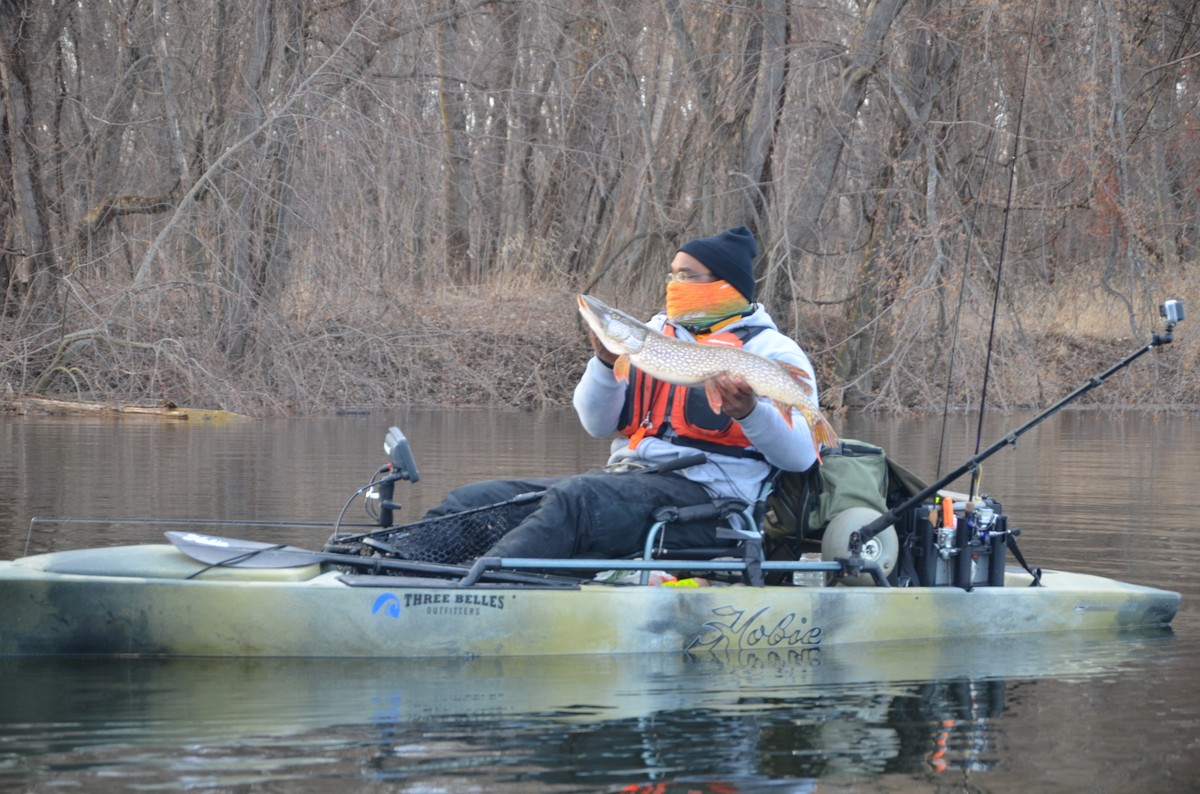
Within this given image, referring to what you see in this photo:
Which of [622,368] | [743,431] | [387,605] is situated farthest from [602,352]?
[387,605]

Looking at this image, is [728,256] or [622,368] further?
[728,256]

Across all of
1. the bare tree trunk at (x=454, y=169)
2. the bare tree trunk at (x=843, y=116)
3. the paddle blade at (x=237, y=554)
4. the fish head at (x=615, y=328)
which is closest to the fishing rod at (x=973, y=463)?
the fish head at (x=615, y=328)

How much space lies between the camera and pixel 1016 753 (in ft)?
15.8

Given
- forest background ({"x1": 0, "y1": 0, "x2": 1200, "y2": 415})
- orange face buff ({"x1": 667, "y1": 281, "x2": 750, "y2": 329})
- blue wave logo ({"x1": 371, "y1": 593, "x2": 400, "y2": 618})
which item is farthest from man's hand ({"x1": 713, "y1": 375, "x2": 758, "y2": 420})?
forest background ({"x1": 0, "y1": 0, "x2": 1200, "y2": 415})

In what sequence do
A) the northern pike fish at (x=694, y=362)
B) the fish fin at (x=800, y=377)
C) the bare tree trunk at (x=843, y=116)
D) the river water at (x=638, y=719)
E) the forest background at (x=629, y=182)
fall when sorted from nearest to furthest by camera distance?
the river water at (x=638, y=719) < the northern pike fish at (x=694, y=362) < the fish fin at (x=800, y=377) < the forest background at (x=629, y=182) < the bare tree trunk at (x=843, y=116)

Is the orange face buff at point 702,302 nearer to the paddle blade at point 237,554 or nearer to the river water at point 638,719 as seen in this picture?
the river water at point 638,719

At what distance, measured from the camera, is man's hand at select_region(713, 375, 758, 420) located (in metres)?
5.71

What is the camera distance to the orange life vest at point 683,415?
6.25 metres

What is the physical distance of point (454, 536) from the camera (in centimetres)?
638

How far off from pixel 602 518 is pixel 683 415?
532 millimetres

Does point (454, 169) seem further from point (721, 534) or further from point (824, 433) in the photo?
point (824, 433)

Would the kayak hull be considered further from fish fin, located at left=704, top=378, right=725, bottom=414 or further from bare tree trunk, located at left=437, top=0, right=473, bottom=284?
bare tree trunk, located at left=437, top=0, right=473, bottom=284

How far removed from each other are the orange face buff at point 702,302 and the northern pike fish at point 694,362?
599 mm

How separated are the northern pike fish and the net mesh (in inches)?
35.0
